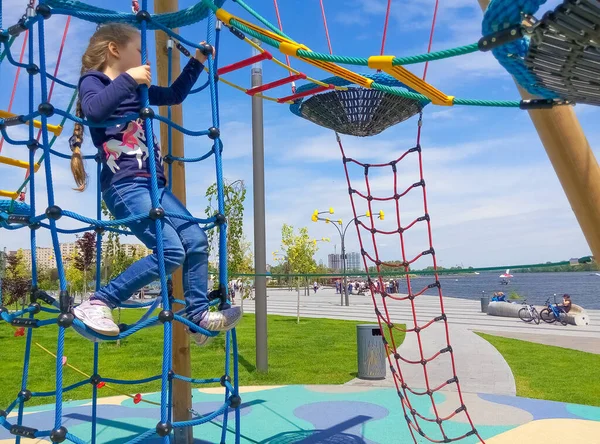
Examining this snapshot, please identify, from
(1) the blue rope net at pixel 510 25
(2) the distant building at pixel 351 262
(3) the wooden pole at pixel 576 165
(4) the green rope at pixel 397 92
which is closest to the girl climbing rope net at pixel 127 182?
(4) the green rope at pixel 397 92

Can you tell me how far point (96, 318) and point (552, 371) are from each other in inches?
327

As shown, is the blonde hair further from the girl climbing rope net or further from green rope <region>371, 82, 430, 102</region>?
green rope <region>371, 82, 430, 102</region>

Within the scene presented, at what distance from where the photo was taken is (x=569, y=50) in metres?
1.49

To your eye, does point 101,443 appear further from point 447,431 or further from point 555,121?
point 555,121

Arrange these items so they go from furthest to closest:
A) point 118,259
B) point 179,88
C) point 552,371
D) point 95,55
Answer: point 118,259 < point 552,371 < point 179,88 < point 95,55

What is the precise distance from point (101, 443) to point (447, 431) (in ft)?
8.79

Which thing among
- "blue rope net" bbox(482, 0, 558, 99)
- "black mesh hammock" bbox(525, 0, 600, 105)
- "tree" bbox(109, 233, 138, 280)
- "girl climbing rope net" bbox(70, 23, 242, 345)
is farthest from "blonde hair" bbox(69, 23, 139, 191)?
"tree" bbox(109, 233, 138, 280)

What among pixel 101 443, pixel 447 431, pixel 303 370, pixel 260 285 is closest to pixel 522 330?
pixel 303 370

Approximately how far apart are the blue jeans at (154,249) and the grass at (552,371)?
5784 millimetres

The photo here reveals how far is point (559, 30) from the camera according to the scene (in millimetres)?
1403

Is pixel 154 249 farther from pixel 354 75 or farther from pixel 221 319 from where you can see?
pixel 354 75

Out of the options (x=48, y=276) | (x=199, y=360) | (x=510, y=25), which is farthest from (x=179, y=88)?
(x=48, y=276)

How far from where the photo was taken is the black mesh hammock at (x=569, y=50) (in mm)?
1339

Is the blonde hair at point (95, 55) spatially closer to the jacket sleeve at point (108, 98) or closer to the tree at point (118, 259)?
the jacket sleeve at point (108, 98)
